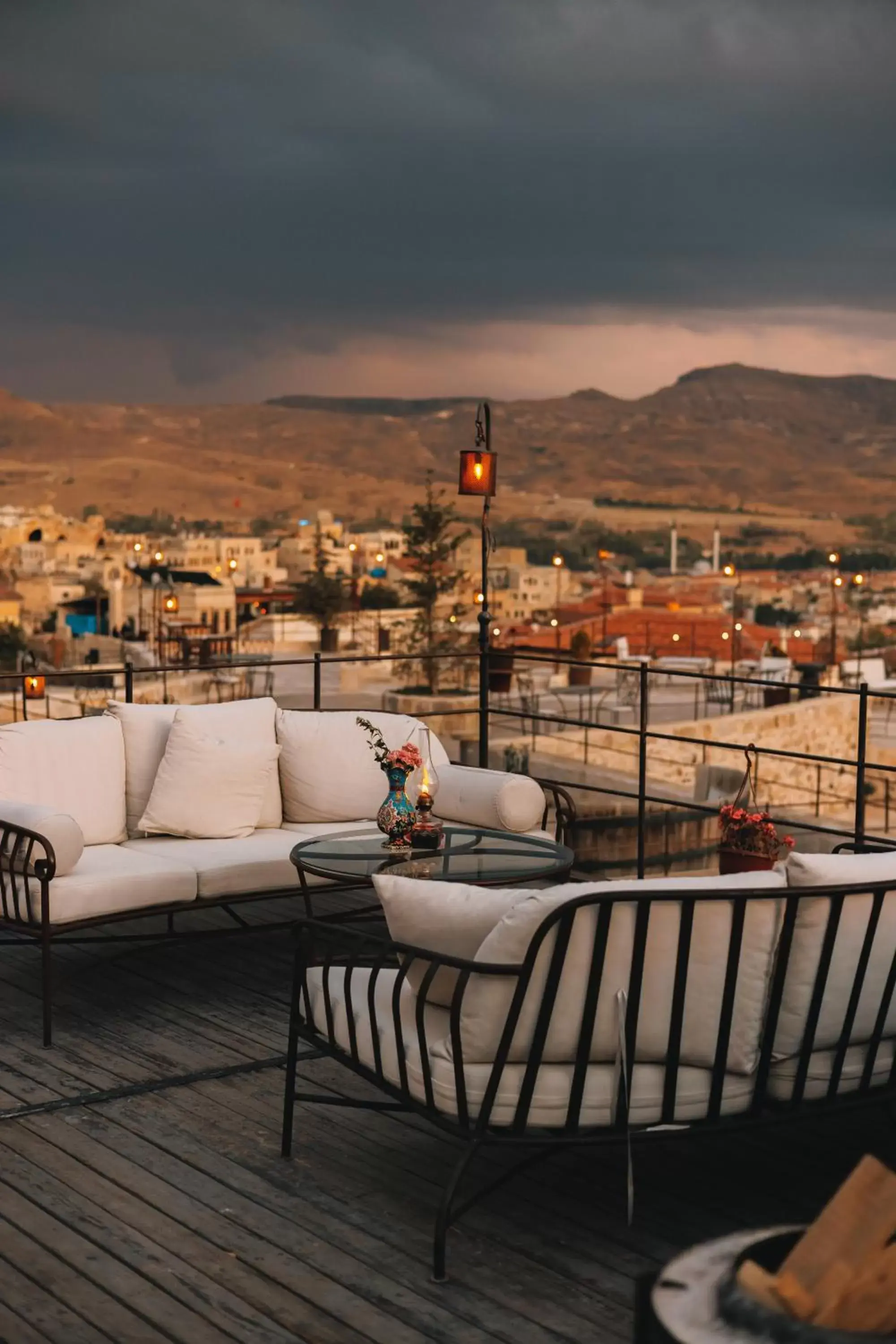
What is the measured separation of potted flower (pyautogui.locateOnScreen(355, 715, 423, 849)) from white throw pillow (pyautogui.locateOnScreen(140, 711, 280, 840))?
707 millimetres

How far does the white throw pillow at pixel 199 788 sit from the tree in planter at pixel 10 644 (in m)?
33.3

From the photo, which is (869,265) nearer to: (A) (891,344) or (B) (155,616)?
(A) (891,344)

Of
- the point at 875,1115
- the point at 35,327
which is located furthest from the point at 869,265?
the point at 875,1115

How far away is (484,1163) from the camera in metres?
3.14

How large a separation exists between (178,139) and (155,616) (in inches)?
Answer: 883

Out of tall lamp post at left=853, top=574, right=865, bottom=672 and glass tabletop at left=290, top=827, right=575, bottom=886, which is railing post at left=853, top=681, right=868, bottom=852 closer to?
glass tabletop at left=290, top=827, right=575, bottom=886

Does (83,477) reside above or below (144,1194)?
above

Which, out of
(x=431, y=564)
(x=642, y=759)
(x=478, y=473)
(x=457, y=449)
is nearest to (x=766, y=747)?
(x=431, y=564)

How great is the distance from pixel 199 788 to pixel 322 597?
86.7 ft

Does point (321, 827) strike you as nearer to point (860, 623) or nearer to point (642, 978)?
point (642, 978)

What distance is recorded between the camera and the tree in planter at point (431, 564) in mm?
27141

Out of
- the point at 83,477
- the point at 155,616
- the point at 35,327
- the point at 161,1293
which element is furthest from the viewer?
the point at 83,477

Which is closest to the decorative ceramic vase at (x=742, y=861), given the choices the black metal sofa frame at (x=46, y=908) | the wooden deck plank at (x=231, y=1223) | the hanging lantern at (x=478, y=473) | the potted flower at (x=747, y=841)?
the potted flower at (x=747, y=841)

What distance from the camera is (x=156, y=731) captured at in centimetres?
507
